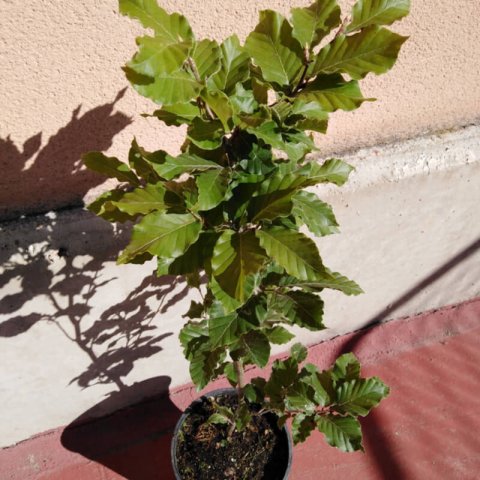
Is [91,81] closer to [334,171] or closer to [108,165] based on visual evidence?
[108,165]

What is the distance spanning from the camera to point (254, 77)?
1092 millimetres

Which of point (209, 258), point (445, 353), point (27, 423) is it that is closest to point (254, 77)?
point (209, 258)

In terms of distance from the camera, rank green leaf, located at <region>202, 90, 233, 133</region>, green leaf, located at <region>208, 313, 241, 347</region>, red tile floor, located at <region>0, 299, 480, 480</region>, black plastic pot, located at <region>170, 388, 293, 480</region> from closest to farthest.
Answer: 1. green leaf, located at <region>202, 90, 233, 133</region>
2. green leaf, located at <region>208, 313, 241, 347</region>
3. black plastic pot, located at <region>170, 388, 293, 480</region>
4. red tile floor, located at <region>0, 299, 480, 480</region>

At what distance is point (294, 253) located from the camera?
3.38ft

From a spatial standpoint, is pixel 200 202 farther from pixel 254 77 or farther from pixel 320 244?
pixel 320 244

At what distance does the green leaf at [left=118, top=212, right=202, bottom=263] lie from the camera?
3.41ft

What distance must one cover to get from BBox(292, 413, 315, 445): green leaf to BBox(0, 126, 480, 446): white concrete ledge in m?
0.79

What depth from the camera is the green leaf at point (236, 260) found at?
1.01 metres

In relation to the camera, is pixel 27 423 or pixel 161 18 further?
pixel 27 423

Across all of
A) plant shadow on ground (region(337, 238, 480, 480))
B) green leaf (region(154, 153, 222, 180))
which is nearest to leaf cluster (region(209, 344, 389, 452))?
green leaf (region(154, 153, 222, 180))

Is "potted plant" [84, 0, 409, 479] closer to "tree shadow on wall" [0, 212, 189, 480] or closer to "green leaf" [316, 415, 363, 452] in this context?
"green leaf" [316, 415, 363, 452]

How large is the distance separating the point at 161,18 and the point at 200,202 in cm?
36

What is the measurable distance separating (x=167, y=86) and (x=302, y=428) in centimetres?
117

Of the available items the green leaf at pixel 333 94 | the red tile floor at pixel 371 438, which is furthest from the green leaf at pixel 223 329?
the red tile floor at pixel 371 438
